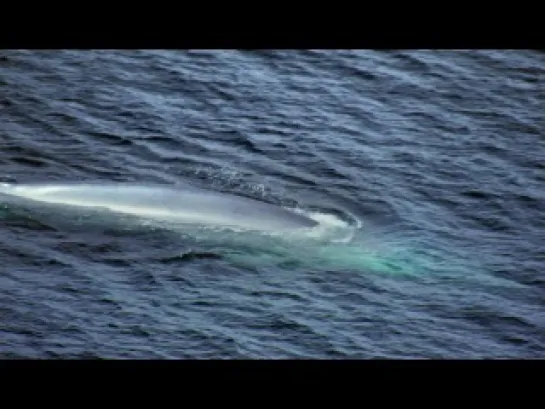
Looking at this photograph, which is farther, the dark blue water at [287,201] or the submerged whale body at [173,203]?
the submerged whale body at [173,203]

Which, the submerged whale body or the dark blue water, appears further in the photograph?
the submerged whale body

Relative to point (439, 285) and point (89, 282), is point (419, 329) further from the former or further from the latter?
point (89, 282)

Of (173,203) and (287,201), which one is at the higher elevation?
(287,201)

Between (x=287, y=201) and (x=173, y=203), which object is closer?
(x=173, y=203)
